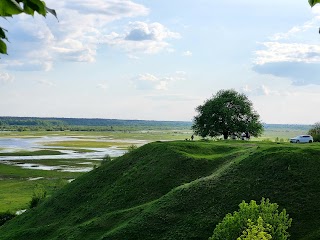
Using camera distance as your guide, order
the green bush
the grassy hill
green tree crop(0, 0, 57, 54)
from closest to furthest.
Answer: green tree crop(0, 0, 57, 54), the grassy hill, the green bush

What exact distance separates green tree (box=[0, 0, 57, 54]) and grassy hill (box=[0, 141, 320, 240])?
22.9 metres

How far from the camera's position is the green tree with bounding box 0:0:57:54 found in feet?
6.40

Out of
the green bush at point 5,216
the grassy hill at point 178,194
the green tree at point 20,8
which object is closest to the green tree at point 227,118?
the grassy hill at point 178,194

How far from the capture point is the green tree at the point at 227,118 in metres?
74.5

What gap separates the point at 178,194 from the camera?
2891 cm

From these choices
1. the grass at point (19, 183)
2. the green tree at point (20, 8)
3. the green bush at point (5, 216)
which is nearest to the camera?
the green tree at point (20, 8)

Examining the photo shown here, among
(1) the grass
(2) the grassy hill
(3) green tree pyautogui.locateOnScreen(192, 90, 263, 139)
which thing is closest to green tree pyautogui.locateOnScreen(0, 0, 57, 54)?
(2) the grassy hill

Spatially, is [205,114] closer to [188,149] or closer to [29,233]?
[188,149]

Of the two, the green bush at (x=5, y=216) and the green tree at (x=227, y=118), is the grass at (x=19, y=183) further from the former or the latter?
the green tree at (x=227, y=118)

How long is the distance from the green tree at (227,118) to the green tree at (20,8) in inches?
2851

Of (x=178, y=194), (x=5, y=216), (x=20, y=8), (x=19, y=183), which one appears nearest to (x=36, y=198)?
(x=5, y=216)

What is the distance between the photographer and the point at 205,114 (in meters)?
76.8

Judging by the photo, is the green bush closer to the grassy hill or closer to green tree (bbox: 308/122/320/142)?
the grassy hill

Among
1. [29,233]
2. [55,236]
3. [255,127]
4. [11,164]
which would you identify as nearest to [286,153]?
[55,236]
